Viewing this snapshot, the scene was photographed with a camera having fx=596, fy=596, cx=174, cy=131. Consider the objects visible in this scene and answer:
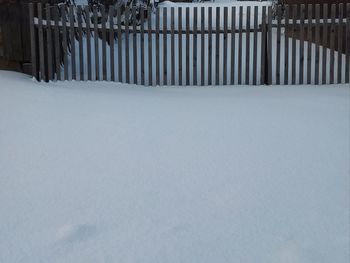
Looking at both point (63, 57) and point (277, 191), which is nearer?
point (277, 191)

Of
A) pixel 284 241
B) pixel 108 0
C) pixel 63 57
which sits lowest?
pixel 284 241

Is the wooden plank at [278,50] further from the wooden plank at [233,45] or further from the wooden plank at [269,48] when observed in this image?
the wooden plank at [233,45]

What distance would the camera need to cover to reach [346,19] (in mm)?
9383

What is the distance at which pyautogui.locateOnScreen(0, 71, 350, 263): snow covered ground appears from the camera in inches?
143

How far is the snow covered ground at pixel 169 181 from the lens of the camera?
11.9 feet

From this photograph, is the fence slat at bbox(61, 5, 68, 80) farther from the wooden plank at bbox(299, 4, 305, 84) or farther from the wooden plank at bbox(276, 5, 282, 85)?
the wooden plank at bbox(299, 4, 305, 84)

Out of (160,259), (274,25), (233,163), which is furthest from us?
(274,25)

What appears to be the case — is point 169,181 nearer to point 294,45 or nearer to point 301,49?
point 294,45

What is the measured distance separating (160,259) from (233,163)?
1.73 m

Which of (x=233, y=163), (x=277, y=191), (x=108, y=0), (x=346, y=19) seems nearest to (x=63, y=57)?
(x=108, y=0)

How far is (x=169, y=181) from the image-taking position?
4.58 meters

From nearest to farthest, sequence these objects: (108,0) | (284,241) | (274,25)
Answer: (284,241), (274,25), (108,0)

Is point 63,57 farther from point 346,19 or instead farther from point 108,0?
point 346,19

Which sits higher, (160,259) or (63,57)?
(63,57)
